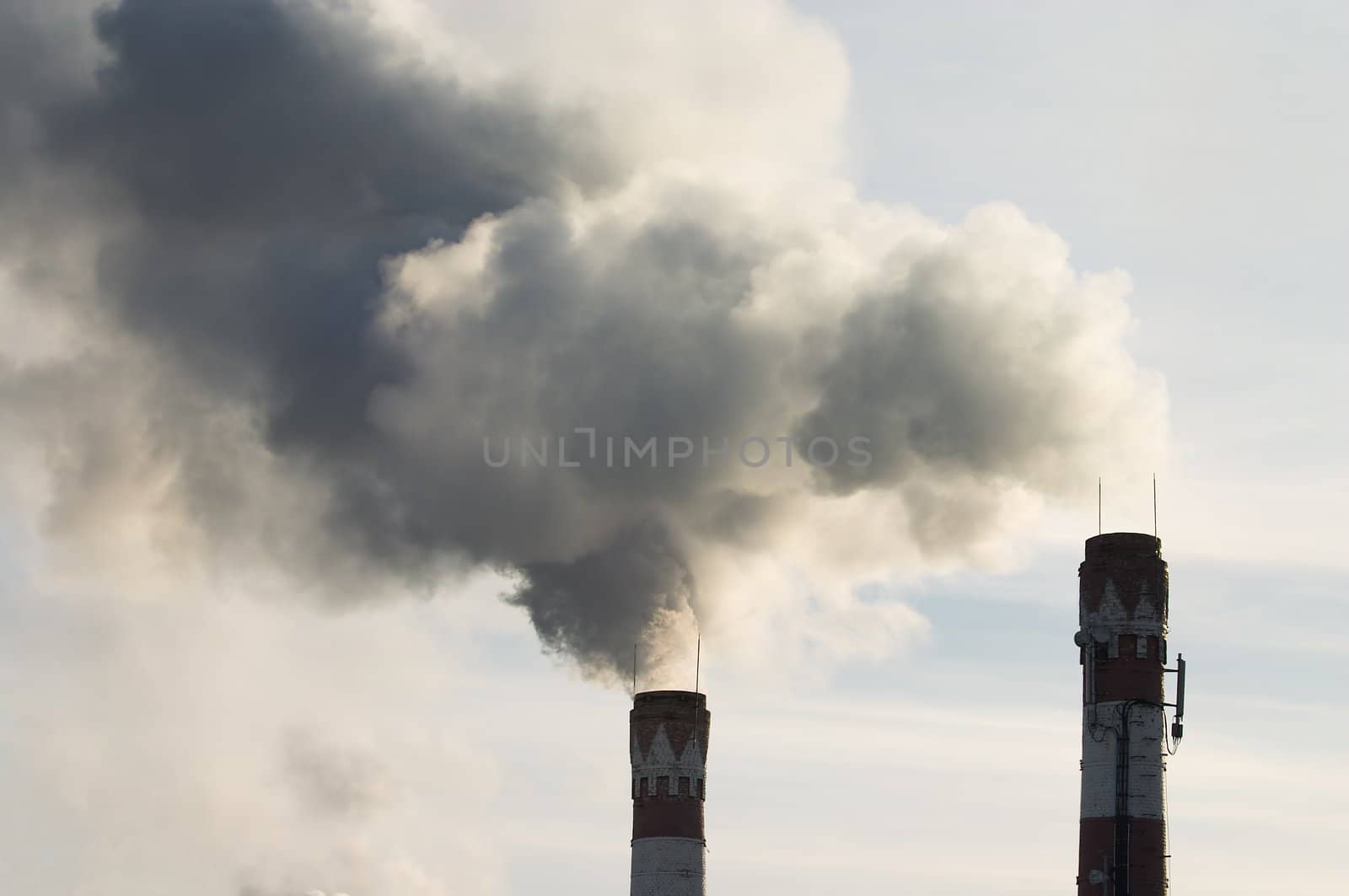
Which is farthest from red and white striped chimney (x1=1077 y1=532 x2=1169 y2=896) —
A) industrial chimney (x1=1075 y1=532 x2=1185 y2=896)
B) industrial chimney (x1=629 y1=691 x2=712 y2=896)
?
industrial chimney (x1=629 y1=691 x2=712 y2=896)

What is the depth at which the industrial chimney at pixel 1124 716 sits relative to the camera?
208ft

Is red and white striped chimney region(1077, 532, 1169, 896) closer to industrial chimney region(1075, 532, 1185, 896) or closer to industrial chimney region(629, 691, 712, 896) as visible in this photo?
industrial chimney region(1075, 532, 1185, 896)

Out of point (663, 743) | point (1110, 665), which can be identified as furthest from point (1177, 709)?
point (663, 743)

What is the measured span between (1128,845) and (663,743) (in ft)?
59.1

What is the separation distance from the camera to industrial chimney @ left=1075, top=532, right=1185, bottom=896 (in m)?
63.5

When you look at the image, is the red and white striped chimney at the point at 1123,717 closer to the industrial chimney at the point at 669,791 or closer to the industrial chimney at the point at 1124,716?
the industrial chimney at the point at 1124,716

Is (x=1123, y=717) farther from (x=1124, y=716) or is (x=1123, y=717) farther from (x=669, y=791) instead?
(x=669, y=791)

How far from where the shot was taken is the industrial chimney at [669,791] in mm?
70875

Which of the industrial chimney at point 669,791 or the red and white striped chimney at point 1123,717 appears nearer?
the red and white striped chimney at point 1123,717

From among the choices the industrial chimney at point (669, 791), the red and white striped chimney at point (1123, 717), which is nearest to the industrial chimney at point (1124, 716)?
the red and white striped chimney at point (1123, 717)

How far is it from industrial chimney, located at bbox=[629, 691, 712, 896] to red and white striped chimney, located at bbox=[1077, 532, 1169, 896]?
581 inches

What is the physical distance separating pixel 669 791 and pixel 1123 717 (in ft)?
57.1

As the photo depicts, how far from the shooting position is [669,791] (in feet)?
237

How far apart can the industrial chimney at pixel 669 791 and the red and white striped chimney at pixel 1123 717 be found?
581 inches
